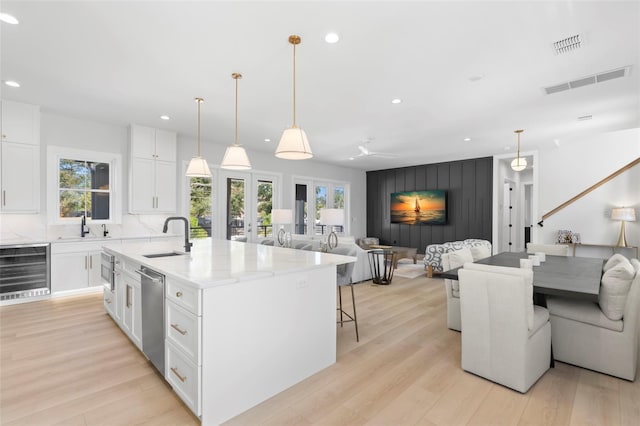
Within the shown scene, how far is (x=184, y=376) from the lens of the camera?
1.96 m

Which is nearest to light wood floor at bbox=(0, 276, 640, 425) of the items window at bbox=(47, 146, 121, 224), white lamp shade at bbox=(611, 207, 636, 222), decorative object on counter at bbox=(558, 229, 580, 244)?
window at bbox=(47, 146, 121, 224)

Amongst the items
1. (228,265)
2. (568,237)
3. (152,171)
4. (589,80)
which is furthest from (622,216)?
(152,171)

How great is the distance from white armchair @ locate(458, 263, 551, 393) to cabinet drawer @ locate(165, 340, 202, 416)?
6.65 feet

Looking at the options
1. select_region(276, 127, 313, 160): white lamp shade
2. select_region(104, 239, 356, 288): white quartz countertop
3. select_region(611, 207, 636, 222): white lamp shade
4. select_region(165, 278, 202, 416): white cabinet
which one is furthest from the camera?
select_region(611, 207, 636, 222): white lamp shade

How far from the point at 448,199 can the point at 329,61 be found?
6.80 m

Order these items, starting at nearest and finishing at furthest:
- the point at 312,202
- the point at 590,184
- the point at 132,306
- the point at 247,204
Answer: the point at 132,306
the point at 590,184
the point at 247,204
the point at 312,202

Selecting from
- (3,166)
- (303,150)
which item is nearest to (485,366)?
(303,150)

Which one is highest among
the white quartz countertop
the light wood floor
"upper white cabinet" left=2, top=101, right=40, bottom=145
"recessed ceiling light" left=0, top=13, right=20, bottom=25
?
"recessed ceiling light" left=0, top=13, right=20, bottom=25

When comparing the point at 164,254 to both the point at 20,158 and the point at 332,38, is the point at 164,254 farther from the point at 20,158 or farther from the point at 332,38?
the point at 20,158

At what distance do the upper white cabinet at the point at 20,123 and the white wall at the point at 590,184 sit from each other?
931 cm

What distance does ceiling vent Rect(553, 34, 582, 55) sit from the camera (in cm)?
262

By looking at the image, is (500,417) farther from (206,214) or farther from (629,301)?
(206,214)

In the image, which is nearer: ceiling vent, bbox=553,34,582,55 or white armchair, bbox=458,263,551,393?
white armchair, bbox=458,263,551,393

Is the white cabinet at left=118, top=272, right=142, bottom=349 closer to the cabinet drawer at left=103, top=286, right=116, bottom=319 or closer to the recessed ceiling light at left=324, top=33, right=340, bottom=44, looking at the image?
Result: the cabinet drawer at left=103, top=286, right=116, bottom=319
